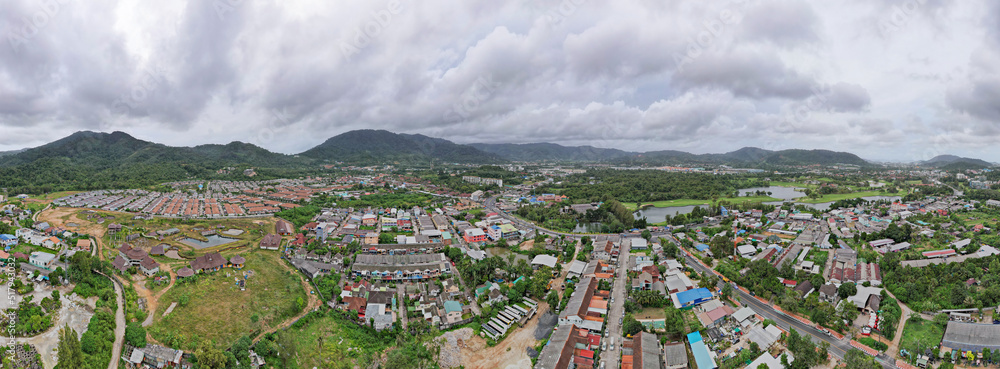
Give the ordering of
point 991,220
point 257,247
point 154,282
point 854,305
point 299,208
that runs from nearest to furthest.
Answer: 1. point 854,305
2. point 154,282
3. point 257,247
4. point 991,220
5. point 299,208

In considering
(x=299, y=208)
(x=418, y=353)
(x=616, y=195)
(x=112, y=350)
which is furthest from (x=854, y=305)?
(x=299, y=208)

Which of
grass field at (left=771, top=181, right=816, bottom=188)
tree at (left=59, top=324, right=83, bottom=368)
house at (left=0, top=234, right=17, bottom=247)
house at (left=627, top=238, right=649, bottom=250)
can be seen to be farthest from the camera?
grass field at (left=771, top=181, right=816, bottom=188)

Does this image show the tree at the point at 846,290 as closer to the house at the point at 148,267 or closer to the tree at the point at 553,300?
the tree at the point at 553,300

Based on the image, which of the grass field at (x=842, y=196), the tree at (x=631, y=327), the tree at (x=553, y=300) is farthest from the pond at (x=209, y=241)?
the grass field at (x=842, y=196)

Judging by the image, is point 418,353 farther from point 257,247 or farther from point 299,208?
point 299,208

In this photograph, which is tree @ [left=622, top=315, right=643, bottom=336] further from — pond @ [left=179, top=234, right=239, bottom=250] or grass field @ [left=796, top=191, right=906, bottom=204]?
grass field @ [left=796, top=191, right=906, bottom=204]

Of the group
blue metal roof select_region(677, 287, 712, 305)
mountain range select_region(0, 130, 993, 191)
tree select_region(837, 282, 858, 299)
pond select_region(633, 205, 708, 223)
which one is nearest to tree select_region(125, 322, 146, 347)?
blue metal roof select_region(677, 287, 712, 305)
